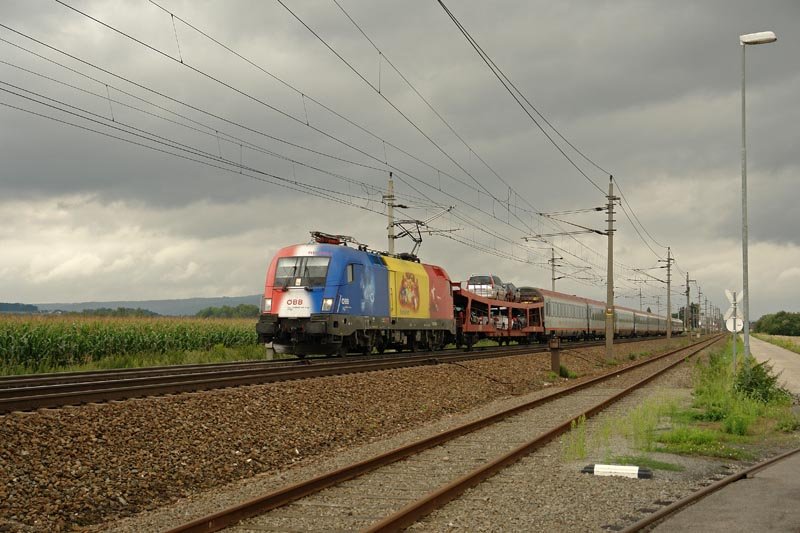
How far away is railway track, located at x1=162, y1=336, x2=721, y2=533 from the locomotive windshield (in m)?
10.0

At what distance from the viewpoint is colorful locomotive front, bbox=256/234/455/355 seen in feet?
75.6

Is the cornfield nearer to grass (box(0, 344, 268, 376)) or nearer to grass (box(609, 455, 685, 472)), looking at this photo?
grass (box(0, 344, 268, 376))

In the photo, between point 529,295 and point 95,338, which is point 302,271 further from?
point 529,295

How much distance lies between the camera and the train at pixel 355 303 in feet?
75.8

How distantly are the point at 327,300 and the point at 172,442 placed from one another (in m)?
12.8

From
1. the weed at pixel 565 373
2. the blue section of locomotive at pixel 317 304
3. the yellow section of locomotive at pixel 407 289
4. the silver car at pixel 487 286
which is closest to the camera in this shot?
the blue section of locomotive at pixel 317 304

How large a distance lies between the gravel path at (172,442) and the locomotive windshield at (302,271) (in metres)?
6.72

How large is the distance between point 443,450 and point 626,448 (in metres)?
2.93

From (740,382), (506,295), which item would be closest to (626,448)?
(740,382)

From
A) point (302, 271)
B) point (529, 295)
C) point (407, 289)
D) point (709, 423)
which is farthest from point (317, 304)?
point (529, 295)

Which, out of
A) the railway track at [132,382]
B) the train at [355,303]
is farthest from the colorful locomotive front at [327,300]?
the railway track at [132,382]

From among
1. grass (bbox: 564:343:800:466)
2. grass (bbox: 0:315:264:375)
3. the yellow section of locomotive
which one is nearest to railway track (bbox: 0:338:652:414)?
the yellow section of locomotive

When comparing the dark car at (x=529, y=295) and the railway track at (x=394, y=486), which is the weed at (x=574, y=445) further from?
the dark car at (x=529, y=295)

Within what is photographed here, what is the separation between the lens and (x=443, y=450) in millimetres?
11734
